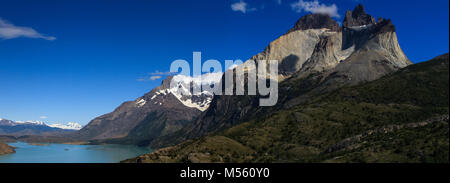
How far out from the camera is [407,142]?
6009 inches
